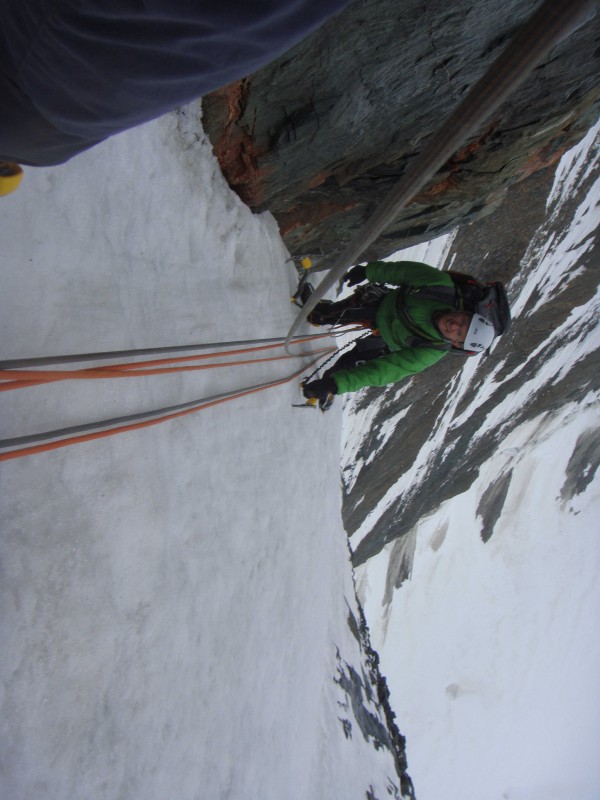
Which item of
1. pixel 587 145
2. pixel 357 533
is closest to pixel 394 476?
pixel 357 533

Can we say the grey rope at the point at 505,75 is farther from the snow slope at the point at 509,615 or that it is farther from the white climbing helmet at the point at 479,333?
the snow slope at the point at 509,615

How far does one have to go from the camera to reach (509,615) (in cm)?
1503

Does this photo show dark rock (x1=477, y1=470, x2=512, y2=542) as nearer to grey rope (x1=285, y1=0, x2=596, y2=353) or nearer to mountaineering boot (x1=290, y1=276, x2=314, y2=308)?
mountaineering boot (x1=290, y1=276, x2=314, y2=308)

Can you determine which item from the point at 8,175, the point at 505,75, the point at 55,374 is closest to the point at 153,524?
the point at 55,374

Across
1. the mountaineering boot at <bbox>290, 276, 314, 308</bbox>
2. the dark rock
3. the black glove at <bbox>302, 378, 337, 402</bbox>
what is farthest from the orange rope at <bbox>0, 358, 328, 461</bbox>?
the dark rock

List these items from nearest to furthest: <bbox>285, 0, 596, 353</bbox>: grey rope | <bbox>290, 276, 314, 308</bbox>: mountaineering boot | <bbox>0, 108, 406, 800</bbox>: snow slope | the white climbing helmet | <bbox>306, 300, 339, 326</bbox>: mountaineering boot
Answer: <bbox>285, 0, 596, 353</bbox>: grey rope < <bbox>0, 108, 406, 800</bbox>: snow slope < the white climbing helmet < <bbox>290, 276, 314, 308</bbox>: mountaineering boot < <bbox>306, 300, 339, 326</bbox>: mountaineering boot

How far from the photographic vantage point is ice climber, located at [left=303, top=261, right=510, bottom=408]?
11.0 feet

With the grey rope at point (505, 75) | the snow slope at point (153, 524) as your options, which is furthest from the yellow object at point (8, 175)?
the grey rope at point (505, 75)

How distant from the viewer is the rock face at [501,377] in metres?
5.92

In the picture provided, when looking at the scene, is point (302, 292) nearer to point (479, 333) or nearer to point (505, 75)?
point (479, 333)

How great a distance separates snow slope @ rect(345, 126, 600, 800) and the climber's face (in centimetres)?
607

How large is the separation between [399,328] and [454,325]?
0.52 metres

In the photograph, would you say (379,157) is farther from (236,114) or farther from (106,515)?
(106,515)

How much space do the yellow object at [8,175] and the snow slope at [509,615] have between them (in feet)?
27.5
